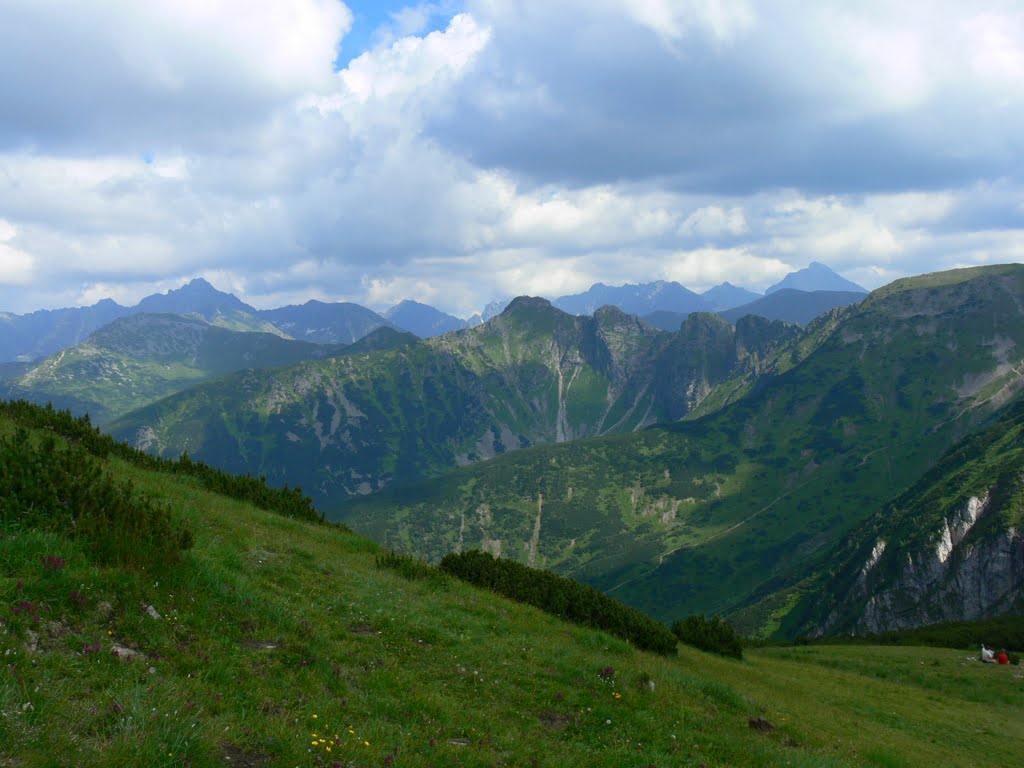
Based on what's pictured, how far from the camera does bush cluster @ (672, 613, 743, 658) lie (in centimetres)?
3688

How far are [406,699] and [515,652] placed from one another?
5.86 meters

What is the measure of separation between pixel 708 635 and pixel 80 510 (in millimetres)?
34727

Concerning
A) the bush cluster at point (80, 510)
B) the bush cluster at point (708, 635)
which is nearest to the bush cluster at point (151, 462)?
the bush cluster at point (80, 510)

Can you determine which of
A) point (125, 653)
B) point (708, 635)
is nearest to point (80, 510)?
point (125, 653)

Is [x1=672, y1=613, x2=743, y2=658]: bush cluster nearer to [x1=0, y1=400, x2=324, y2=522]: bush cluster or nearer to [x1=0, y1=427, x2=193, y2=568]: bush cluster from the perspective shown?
[x1=0, y1=400, x2=324, y2=522]: bush cluster

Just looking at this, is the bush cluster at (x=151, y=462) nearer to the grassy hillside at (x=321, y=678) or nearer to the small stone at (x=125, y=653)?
the grassy hillside at (x=321, y=678)

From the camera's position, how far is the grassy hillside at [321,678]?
29.0ft

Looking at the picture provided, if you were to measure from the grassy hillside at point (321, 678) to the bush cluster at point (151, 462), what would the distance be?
1.75 m

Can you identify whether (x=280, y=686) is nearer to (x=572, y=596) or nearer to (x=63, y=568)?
(x=63, y=568)

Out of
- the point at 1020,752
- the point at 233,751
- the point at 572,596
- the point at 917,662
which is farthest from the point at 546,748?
the point at 917,662

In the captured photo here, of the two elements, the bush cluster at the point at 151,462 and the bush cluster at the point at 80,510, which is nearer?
the bush cluster at the point at 80,510

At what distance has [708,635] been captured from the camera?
37.5 metres

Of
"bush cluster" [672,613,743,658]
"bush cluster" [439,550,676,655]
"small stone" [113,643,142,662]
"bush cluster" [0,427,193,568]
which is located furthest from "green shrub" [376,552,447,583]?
"bush cluster" [672,613,743,658]

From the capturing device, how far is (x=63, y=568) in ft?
37.6
